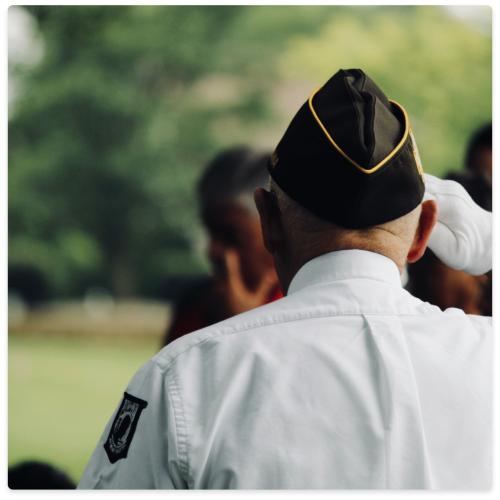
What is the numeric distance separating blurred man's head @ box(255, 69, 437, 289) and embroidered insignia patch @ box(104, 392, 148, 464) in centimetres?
24

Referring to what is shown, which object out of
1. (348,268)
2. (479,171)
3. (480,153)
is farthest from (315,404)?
(480,153)

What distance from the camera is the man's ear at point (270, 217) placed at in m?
1.02

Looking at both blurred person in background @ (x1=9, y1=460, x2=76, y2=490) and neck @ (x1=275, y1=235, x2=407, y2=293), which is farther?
blurred person in background @ (x1=9, y1=460, x2=76, y2=490)

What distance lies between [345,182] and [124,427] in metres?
0.37

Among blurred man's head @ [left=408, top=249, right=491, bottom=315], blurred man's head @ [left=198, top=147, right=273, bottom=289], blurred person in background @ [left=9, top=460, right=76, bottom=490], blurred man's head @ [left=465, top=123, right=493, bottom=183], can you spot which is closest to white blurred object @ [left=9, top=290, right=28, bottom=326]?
blurred man's head @ [left=198, top=147, right=273, bottom=289]

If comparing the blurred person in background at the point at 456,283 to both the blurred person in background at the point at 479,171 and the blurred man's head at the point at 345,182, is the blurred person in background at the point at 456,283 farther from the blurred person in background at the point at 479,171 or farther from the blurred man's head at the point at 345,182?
the blurred man's head at the point at 345,182

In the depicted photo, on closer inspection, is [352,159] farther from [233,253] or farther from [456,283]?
[233,253]

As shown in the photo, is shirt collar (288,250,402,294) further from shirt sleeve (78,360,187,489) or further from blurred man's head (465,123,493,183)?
blurred man's head (465,123,493,183)

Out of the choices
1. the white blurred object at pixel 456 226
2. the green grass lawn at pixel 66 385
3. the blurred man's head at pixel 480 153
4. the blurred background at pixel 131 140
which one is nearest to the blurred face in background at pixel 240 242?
the blurred man's head at pixel 480 153

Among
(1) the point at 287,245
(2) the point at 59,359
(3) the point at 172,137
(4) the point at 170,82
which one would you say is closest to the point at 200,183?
(1) the point at 287,245

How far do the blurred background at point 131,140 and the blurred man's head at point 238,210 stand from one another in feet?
26.6

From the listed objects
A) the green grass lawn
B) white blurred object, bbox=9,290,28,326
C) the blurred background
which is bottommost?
the green grass lawn

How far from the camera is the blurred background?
1120 centimetres

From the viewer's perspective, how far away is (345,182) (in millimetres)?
981
